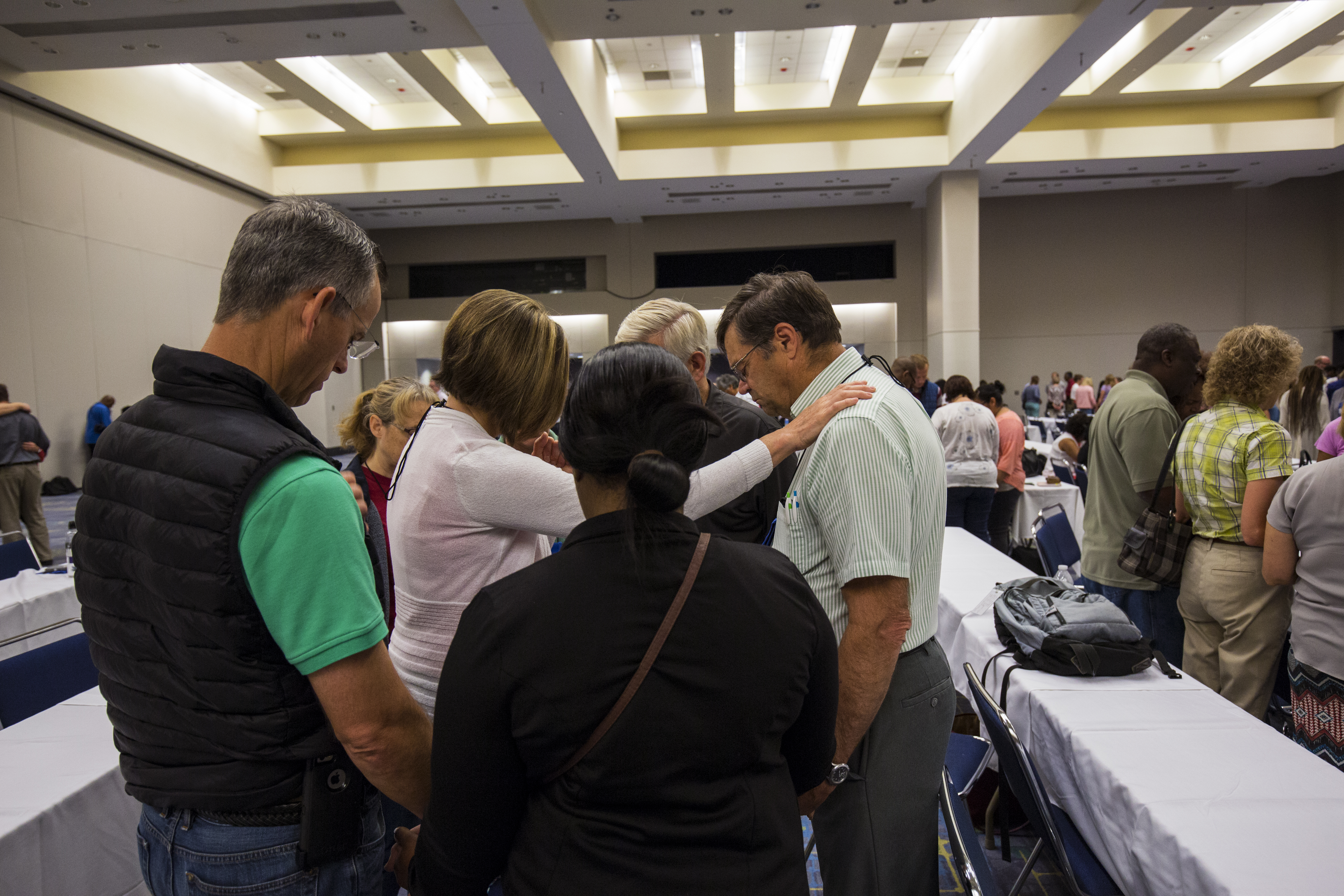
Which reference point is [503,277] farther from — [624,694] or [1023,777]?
[624,694]

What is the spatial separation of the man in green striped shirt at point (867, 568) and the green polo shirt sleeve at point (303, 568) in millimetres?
778

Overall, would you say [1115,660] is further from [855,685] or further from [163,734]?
[163,734]

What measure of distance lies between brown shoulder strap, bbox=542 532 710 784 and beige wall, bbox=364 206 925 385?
15.9m

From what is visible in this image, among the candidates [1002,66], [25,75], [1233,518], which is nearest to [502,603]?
[1233,518]

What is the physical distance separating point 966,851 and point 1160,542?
1760 mm

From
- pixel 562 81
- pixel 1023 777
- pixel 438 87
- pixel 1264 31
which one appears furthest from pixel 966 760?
pixel 1264 31

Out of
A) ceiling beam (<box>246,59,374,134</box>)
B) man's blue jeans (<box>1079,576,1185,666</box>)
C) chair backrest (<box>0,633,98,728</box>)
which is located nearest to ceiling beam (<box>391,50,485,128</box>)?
ceiling beam (<box>246,59,374,134</box>)

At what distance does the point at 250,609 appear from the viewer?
89 cm

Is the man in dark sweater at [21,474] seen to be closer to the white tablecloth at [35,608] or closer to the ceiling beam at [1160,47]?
the white tablecloth at [35,608]

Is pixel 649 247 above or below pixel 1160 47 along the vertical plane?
below

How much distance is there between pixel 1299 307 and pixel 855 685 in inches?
801

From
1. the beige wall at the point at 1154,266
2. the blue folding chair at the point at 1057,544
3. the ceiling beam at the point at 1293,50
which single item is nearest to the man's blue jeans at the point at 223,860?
the blue folding chair at the point at 1057,544

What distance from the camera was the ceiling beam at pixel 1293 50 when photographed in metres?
9.91

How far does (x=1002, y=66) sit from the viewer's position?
33.0 ft
